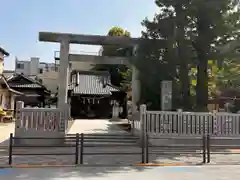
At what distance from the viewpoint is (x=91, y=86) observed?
3662 cm

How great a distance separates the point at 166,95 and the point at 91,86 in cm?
2231

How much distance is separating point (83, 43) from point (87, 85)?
67.9 ft

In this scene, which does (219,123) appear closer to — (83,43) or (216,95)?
(83,43)

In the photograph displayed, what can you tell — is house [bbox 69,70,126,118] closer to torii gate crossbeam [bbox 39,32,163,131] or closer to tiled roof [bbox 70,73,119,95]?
tiled roof [bbox 70,73,119,95]

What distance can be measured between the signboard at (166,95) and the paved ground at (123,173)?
Answer: 5.80 metres

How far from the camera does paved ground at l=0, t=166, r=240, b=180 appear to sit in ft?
26.3

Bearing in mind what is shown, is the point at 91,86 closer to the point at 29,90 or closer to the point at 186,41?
the point at 29,90

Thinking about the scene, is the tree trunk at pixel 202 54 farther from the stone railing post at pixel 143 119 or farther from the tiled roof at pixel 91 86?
the tiled roof at pixel 91 86

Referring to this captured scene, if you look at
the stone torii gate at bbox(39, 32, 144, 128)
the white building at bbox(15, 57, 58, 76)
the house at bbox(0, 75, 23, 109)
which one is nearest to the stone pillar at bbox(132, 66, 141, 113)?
the stone torii gate at bbox(39, 32, 144, 128)

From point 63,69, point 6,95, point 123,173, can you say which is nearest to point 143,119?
point 63,69

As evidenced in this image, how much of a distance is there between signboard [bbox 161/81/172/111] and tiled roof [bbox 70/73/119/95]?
20.5 meters

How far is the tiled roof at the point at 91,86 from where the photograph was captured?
35.3m

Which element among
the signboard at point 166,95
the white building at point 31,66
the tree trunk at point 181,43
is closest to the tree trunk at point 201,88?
the tree trunk at point 181,43

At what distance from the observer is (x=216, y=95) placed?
1064 inches
